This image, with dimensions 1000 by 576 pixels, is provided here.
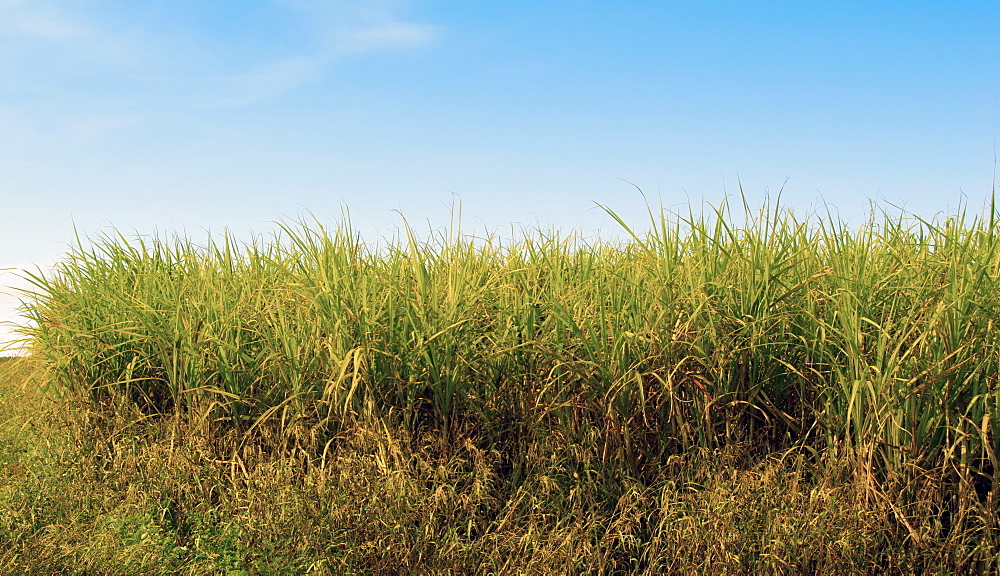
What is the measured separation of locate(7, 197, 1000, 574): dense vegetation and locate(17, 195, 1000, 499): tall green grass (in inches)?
0.6

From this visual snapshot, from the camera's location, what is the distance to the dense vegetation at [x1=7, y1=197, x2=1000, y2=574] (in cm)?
287

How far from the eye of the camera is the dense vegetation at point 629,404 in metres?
2.87

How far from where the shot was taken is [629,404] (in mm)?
3107

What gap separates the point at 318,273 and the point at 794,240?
7.67ft

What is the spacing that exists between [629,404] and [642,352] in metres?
0.23

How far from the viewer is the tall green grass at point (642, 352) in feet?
9.64

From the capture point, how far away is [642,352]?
314cm

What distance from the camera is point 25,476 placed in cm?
397

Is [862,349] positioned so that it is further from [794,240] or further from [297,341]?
[297,341]

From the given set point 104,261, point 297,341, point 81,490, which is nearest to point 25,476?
point 81,490

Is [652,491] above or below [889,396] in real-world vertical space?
below

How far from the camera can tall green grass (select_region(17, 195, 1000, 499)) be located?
294 centimetres

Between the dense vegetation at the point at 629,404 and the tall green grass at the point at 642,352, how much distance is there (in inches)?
0.6

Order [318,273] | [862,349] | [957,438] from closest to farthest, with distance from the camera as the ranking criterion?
[957,438]
[862,349]
[318,273]
